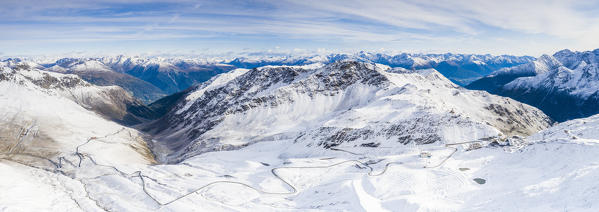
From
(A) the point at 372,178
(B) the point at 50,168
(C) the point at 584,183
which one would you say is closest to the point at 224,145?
(B) the point at 50,168

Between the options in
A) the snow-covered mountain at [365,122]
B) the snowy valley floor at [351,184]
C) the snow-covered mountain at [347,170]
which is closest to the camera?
the snowy valley floor at [351,184]

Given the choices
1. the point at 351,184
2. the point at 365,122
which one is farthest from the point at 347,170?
the point at 365,122

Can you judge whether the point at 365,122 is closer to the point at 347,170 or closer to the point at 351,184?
the point at 347,170

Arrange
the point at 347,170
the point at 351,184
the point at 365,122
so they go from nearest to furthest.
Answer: the point at 351,184
the point at 347,170
the point at 365,122

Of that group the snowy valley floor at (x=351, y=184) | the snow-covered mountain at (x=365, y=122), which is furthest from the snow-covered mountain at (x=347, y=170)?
the snow-covered mountain at (x=365, y=122)

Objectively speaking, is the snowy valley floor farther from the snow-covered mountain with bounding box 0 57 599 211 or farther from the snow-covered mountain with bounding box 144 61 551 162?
the snow-covered mountain with bounding box 144 61 551 162

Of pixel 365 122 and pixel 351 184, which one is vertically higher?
pixel 351 184

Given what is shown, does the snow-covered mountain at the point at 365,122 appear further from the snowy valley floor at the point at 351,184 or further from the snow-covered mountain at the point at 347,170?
the snowy valley floor at the point at 351,184

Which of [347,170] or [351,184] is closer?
[351,184]
